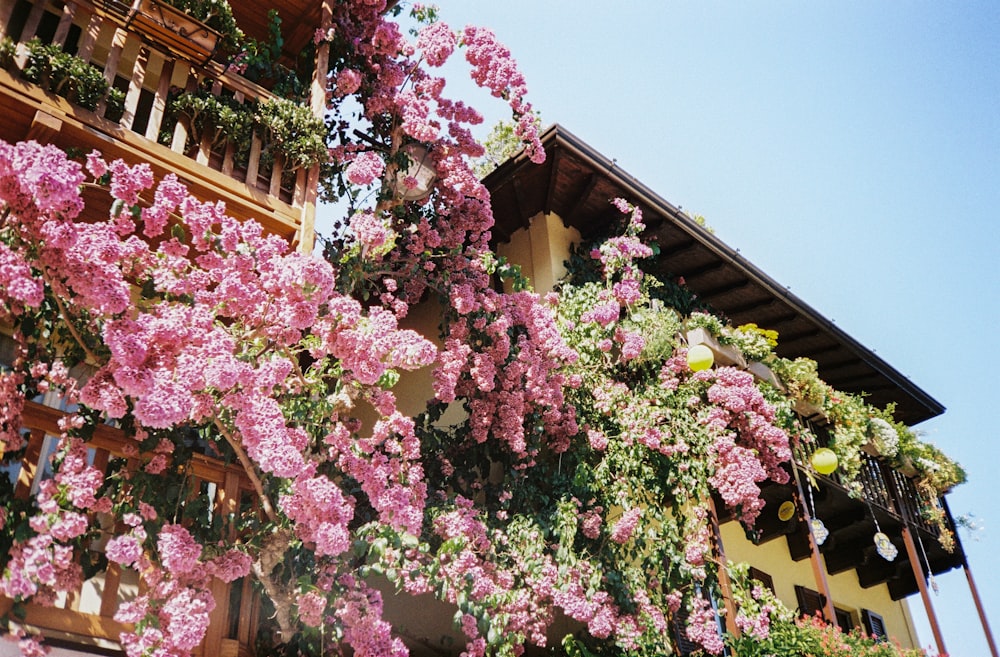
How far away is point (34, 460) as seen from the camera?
207 inches

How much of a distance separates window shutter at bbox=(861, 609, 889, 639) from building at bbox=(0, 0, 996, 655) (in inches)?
1.3

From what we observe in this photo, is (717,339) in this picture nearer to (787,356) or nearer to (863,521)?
(863,521)

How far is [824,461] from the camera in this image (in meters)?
9.81

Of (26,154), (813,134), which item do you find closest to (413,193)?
(26,154)

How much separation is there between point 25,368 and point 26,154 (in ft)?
4.98

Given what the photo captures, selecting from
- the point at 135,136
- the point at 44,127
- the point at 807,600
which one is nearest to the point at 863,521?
the point at 807,600

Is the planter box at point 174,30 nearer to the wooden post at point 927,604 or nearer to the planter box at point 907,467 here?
the wooden post at point 927,604

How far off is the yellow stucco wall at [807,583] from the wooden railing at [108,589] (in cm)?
644

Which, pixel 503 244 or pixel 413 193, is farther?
pixel 503 244

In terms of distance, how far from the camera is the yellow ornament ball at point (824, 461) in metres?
9.80

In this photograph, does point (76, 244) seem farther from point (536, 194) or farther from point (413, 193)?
point (536, 194)

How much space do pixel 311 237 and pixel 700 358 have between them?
4489 millimetres

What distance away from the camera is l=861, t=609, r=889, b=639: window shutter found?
41.7 feet

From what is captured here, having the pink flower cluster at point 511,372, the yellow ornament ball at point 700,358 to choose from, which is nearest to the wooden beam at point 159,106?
the pink flower cluster at point 511,372
